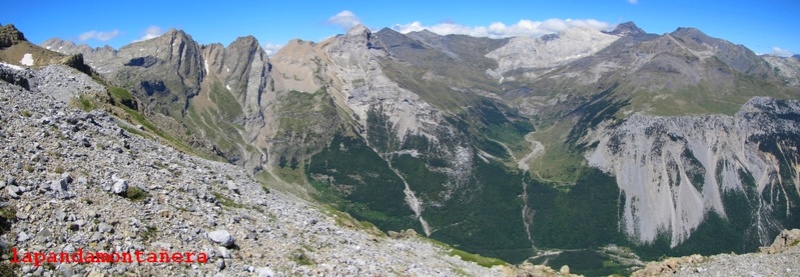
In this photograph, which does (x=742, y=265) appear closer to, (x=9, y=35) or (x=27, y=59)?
(x=27, y=59)

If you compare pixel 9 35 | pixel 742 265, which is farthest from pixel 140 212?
pixel 9 35

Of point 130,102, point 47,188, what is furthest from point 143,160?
point 130,102

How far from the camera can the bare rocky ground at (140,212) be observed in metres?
31.1

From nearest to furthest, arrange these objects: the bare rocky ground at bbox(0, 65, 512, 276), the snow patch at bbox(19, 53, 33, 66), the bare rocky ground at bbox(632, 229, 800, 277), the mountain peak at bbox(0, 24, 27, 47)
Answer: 1. the bare rocky ground at bbox(0, 65, 512, 276)
2. the bare rocky ground at bbox(632, 229, 800, 277)
3. the snow patch at bbox(19, 53, 33, 66)
4. the mountain peak at bbox(0, 24, 27, 47)

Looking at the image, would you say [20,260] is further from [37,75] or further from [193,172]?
[37,75]

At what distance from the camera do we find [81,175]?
127ft

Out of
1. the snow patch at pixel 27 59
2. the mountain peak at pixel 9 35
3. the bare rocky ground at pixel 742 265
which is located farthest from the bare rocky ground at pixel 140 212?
the mountain peak at pixel 9 35

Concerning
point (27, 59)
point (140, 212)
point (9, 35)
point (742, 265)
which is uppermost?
point (9, 35)

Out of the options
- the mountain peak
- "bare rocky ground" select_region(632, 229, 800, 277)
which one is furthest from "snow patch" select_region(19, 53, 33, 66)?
"bare rocky ground" select_region(632, 229, 800, 277)

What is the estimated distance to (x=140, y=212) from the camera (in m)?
37.0

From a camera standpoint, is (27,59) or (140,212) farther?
(27,59)

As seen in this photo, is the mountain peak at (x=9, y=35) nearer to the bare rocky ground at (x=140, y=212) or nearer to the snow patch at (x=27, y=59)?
the snow patch at (x=27, y=59)

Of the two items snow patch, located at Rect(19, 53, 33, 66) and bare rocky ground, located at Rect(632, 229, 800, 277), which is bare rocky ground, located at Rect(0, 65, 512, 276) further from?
snow patch, located at Rect(19, 53, 33, 66)

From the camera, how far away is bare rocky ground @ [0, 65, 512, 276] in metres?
31.1
